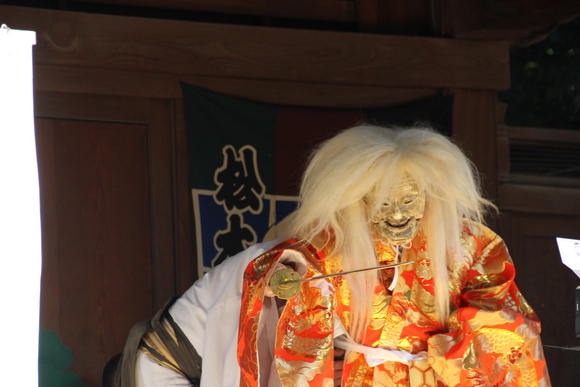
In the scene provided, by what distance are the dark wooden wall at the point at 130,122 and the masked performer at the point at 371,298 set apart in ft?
3.23

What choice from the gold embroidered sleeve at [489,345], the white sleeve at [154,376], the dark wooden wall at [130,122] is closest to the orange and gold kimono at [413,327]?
the gold embroidered sleeve at [489,345]

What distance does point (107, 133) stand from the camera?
3.69 meters

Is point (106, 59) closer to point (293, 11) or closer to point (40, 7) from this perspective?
point (40, 7)

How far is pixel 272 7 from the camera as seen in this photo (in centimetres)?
394

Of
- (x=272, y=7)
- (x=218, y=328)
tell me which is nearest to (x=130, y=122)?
(x=272, y=7)

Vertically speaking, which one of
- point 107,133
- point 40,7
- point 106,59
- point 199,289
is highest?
point 40,7

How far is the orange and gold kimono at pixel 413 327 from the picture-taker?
2.47 meters

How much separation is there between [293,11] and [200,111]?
2.22ft

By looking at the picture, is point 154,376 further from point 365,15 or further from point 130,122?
point 365,15

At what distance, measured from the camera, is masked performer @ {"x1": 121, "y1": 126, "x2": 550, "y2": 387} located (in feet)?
8.15

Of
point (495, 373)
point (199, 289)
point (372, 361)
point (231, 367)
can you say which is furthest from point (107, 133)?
point (495, 373)

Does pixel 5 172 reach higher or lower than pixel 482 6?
lower

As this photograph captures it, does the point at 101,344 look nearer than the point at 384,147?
No

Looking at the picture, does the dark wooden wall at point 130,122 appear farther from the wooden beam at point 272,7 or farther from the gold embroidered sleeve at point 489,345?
the gold embroidered sleeve at point 489,345
